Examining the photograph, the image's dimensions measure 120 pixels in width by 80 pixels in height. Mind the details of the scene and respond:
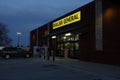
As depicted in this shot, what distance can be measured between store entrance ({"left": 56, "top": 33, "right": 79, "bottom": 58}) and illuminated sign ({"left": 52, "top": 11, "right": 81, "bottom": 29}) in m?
1.50

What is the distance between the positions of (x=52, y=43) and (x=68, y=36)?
8.55 meters

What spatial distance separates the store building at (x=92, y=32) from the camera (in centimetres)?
2688

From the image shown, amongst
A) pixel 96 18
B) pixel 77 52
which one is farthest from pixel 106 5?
pixel 77 52

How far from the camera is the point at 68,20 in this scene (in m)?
38.5

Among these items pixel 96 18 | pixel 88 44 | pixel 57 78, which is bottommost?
pixel 57 78

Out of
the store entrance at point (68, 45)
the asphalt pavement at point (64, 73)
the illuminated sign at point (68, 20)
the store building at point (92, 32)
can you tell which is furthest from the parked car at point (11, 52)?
the asphalt pavement at point (64, 73)

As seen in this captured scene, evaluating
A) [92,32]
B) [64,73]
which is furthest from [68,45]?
[64,73]

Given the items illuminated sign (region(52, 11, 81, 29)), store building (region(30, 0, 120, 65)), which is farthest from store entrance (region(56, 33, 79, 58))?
illuminated sign (region(52, 11, 81, 29))

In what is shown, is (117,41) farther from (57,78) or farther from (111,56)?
(57,78)

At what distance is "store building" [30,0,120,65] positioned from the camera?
2688cm

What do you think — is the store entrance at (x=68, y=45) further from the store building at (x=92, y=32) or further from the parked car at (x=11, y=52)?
the parked car at (x=11, y=52)

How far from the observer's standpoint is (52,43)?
49594 mm

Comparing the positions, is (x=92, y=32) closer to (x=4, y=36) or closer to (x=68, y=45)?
(x=68, y=45)

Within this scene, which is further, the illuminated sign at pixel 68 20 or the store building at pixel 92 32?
the illuminated sign at pixel 68 20
